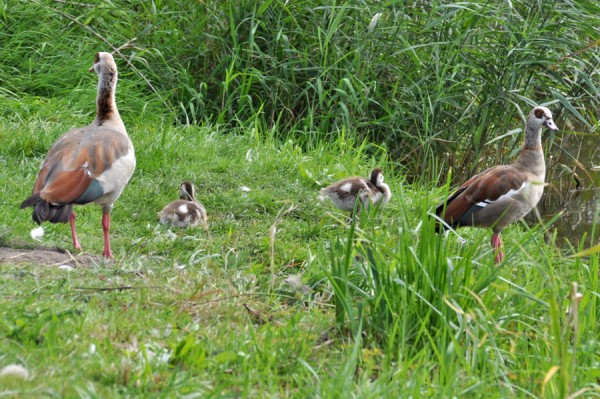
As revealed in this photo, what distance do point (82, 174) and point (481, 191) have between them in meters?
3.15

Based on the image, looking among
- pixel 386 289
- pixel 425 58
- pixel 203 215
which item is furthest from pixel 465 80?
pixel 386 289

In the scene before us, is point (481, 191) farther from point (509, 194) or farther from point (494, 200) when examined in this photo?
point (509, 194)

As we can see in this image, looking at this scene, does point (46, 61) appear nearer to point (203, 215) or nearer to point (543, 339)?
point (203, 215)

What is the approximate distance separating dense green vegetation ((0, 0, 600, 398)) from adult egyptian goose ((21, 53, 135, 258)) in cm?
40

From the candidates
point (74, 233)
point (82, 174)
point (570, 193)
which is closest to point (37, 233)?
point (74, 233)

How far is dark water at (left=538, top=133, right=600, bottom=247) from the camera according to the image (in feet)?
34.5

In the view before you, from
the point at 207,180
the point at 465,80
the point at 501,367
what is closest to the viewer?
the point at 501,367

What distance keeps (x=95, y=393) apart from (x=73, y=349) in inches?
20.3

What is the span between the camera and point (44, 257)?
239 inches

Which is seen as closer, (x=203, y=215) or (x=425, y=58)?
(x=203, y=215)

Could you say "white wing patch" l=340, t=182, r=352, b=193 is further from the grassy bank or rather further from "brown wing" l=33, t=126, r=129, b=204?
"brown wing" l=33, t=126, r=129, b=204

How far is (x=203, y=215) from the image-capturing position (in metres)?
7.25

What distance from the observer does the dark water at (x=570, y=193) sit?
10523 millimetres

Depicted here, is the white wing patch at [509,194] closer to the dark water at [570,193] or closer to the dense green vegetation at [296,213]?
the dense green vegetation at [296,213]
